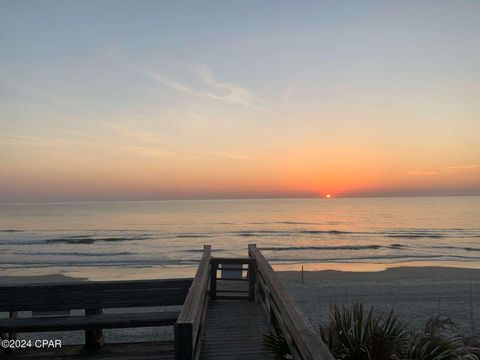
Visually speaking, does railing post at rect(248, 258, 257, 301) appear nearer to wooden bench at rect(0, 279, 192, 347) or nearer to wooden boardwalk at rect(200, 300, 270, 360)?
wooden boardwalk at rect(200, 300, 270, 360)

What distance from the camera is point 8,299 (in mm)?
5863

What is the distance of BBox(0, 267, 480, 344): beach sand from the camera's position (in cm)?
1129

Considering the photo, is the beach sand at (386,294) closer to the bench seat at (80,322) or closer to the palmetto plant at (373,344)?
the bench seat at (80,322)

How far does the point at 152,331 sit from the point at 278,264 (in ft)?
60.1

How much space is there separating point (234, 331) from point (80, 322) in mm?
2292

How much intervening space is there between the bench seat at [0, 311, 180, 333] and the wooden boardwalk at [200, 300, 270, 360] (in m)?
0.77

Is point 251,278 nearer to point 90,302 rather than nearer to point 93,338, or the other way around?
point 90,302

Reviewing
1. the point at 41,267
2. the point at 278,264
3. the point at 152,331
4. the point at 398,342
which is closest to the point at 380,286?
the point at 278,264

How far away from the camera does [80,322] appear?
5.43m

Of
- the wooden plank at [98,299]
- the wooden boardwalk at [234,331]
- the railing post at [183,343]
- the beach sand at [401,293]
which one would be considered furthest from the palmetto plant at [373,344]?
the beach sand at [401,293]

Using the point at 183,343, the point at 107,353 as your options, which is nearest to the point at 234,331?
the point at 107,353

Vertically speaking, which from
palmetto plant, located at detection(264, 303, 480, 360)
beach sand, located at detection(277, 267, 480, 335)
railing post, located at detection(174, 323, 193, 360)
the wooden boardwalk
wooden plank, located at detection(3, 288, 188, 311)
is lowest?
Result: beach sand, located at detection(277, 267, 480, 335)

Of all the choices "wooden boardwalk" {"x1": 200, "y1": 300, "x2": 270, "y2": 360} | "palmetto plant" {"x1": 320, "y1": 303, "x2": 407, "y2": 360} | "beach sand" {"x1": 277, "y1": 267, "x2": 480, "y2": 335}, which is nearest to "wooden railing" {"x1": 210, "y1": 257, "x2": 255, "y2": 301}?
"wooden boardwalk" {"x1": 200, "y1": 300, "x2": 270, "y2": 360}

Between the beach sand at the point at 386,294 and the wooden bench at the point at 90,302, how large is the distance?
4.49 meters
